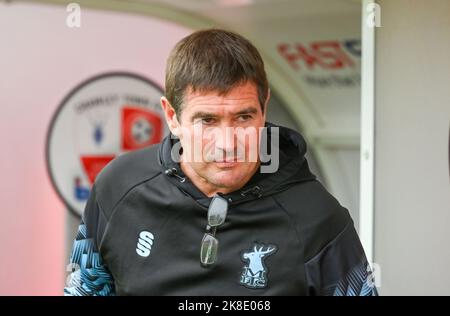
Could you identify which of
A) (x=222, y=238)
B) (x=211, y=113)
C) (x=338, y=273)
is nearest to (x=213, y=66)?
(x=211, y=113)

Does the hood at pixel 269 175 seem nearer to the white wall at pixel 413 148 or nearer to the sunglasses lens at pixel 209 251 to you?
the sunglasses lens at pixel 209 251

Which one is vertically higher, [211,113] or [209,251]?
[211,113]

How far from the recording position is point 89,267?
1.61 metres

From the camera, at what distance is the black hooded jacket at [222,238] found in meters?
1.46

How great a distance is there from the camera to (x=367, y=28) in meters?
1.97

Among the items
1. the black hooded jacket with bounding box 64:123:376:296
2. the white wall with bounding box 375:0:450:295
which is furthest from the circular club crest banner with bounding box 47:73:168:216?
the black hooded jacket with bounding box 64:123:376:296

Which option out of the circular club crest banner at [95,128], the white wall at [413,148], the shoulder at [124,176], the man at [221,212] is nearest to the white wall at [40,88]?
the circular club crest banner at [95,128]

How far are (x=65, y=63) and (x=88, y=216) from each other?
167 cm

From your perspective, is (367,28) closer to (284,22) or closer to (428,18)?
(428,18)

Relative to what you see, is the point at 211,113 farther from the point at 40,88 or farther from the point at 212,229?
the point at 40,88

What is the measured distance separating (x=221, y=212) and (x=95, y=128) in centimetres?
175

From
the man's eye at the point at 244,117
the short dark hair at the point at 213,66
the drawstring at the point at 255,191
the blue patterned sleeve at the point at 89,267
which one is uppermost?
the short dark hair at the point at 213,66

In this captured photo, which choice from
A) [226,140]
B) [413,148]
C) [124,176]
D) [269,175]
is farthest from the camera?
[413,148]
